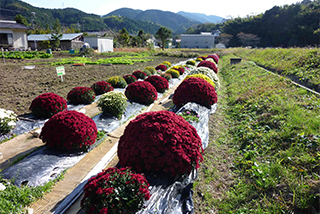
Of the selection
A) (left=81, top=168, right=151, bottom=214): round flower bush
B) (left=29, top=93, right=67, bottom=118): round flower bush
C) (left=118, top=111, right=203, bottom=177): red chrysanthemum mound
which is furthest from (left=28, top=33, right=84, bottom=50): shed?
(left=81, top=168, right=151, bottom=214): round flower bush

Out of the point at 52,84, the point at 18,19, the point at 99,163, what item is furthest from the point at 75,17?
the point at 99,163

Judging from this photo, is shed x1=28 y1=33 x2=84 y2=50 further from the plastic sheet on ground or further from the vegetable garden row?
the plastic sheet on ground

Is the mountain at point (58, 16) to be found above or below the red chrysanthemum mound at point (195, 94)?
above

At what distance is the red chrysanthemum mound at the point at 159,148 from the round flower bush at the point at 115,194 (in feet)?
1.49

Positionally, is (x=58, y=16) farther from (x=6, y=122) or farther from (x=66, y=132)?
(x=66, y=132)

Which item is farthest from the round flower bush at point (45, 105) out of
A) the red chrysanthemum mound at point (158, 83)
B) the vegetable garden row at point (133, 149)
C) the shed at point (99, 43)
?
the shed at point (99, 43)

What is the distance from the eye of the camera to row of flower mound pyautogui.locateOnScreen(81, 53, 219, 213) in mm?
2256

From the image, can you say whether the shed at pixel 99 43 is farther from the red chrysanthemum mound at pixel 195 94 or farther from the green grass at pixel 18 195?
the green grass at pixel 18 195

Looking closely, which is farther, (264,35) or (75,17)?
(75,17)

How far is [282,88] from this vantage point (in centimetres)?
710

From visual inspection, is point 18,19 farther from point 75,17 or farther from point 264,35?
point 75,17

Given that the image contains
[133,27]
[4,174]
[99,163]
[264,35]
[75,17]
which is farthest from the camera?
[133,27]

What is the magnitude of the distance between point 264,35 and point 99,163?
2635 inches

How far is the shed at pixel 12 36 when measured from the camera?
97.9ft
